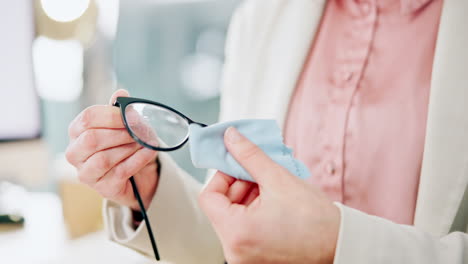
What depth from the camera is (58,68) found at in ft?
3.13

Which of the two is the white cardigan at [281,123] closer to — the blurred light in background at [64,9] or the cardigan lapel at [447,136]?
the cardigan lapel at [447,136]

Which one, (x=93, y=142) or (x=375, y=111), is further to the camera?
(x=375, y=111)

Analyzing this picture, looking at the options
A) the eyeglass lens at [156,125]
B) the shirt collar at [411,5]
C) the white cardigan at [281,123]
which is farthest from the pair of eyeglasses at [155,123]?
the shirt collar at [411,5]

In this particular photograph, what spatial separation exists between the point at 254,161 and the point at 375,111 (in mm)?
263

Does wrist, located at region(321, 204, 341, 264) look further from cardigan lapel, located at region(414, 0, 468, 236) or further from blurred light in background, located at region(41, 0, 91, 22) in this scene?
blurred light in background, located at region(41, 0, 91, 22)

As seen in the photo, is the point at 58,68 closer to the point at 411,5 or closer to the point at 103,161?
the point at 103,161

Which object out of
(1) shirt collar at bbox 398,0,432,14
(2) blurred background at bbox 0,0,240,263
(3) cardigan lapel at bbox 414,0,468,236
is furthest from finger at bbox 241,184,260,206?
(2) blurred background at bbox 0,0,240,263

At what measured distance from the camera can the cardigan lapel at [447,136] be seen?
1.65 feet

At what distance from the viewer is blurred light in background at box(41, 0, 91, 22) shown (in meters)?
0.90

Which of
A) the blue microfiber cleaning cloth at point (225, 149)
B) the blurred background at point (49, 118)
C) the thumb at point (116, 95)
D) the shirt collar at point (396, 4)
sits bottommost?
the blurred background at point (49, 118)

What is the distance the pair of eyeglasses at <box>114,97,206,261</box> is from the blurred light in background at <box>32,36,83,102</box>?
0.56m

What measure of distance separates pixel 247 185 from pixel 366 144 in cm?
A: 23

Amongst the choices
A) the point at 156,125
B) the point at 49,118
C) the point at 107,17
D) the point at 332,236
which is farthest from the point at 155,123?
the point at 107,17

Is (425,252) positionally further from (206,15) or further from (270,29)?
(206,15)
